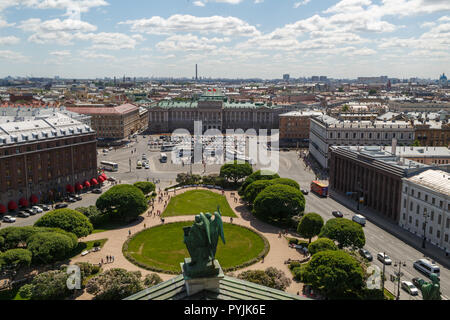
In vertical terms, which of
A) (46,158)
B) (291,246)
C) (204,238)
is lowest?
(291,246)

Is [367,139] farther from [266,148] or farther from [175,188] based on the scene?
[175,188]

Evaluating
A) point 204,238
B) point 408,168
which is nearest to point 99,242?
point 204,238

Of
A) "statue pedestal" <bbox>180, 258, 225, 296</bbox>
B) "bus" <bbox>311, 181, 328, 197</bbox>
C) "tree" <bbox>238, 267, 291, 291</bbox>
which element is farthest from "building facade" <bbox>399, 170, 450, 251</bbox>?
"statue pedestal" <bbox>180, 258, 225, 296</bbox>

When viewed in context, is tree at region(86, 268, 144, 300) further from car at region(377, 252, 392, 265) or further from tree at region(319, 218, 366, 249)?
car at region(377, 252, 392, 265)

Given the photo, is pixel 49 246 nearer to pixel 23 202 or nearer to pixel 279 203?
pixel 23 202

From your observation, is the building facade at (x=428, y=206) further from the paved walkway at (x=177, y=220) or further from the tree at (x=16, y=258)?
the tree at (x=16, y=258)

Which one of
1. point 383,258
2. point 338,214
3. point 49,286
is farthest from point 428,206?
point 49,286

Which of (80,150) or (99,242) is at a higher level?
(80,150)
